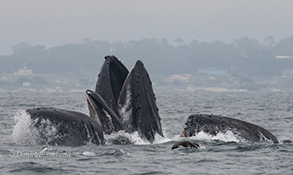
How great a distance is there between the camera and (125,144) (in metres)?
15.7

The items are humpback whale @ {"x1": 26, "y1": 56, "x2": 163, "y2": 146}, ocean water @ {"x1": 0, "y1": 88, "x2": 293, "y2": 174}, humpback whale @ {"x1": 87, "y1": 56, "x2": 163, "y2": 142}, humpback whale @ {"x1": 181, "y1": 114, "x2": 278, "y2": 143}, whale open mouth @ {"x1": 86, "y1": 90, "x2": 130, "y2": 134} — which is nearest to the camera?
ocean water @ {"x1": 0, "y1": 88, "x2": 293, "y2": 174}

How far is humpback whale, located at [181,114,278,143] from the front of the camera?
16.4m

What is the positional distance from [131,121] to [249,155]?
8.85 ft

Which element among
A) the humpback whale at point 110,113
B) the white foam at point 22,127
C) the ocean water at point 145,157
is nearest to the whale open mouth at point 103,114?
the humpback whale at point 110,113

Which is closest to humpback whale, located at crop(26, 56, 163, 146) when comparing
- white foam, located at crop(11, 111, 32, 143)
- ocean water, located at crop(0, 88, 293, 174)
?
white foam, located at crop(11, 111, 32, 143)

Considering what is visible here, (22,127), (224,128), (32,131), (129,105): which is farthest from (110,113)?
(224,128)

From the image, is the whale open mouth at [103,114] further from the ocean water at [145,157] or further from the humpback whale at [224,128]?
the humpback whale at [224,128]

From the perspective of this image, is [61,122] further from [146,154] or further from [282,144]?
[282,144]

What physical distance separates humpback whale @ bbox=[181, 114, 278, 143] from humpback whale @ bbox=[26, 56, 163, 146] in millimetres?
1038

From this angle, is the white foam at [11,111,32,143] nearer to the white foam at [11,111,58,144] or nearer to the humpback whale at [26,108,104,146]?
the white foam at [11,111,58,144]

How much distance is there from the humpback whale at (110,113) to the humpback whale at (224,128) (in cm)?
104

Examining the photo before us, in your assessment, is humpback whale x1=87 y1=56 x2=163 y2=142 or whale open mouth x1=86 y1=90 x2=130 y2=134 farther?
humpback whale x1=87 y1=56 x2=163 y2=142

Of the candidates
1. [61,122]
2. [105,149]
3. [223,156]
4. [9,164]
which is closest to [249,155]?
[223,156]

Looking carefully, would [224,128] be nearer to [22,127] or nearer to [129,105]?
[129,105]
